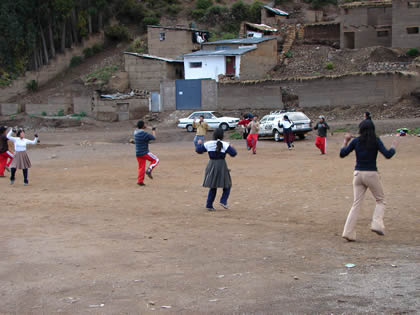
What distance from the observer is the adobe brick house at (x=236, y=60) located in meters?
44.4

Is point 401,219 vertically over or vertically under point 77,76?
under

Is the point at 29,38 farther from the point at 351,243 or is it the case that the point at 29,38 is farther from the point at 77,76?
the point at 351,243

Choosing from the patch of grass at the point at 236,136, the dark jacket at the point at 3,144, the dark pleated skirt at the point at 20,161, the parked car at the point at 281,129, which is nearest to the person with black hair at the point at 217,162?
the dark pleated skirt at the point at 20,161

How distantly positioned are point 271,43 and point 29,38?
22686 millimetres

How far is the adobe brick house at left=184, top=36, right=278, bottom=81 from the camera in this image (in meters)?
44.4

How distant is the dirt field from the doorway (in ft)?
93.3

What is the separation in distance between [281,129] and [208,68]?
17290mm

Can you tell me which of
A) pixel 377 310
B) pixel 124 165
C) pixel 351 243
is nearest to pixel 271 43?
pixel 124 165

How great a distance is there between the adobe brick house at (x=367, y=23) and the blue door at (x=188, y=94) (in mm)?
14656

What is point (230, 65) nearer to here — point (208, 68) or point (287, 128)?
point (208, 68)

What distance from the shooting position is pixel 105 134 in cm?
3803

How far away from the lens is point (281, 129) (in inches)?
1168

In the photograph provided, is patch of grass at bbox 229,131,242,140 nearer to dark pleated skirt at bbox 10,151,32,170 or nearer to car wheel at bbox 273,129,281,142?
car wheel at bbox 273,129,281,142

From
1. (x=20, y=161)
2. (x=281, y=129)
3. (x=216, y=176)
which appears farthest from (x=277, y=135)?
(x=216, y=176)
